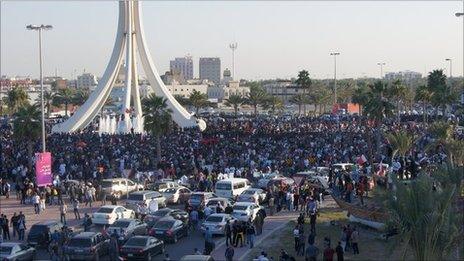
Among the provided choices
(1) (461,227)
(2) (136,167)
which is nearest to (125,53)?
Answer: (2) (136,167)

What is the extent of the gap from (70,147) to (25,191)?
48.5 ft

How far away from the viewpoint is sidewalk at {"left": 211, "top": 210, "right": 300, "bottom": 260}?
77.4 ft

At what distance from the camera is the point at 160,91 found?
6712cm

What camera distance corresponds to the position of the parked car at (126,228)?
80.2 ft

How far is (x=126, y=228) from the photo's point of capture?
25.0 m

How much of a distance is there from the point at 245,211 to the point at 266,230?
45.2 inches

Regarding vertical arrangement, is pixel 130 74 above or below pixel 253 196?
above

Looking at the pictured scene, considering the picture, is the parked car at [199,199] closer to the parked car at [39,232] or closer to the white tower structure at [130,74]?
the parked car at [39,232]

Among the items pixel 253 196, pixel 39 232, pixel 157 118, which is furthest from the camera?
pixel 157 118

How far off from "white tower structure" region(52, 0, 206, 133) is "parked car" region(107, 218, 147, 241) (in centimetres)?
3840

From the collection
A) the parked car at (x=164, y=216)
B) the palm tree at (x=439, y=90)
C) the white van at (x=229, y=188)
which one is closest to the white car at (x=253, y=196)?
the white van at (x=229, y=188)

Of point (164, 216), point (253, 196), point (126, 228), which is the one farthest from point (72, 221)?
point (253, 196)

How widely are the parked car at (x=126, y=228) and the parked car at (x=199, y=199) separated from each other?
467cm

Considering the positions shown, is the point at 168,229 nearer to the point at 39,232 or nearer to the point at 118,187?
the point at 39,232
